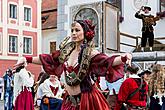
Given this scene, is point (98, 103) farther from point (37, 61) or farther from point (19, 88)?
point (19, 88)

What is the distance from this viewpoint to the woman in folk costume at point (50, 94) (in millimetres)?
8586

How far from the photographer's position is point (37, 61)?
4.42m

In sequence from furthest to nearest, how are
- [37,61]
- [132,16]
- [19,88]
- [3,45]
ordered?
1. [3,45]
2. [132,16]
3. [19,88]
4. [37,61]

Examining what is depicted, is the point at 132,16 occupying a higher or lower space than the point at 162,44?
higher

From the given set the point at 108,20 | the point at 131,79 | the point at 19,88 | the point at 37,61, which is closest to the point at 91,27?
the point at 37,61

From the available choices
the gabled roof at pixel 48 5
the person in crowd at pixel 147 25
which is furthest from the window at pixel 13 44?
the person in crowd at pixel 147 25

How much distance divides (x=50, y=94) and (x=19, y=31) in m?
23.8

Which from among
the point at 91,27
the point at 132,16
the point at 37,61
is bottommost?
the point at 37,61

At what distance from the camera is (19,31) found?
3197 centimetres

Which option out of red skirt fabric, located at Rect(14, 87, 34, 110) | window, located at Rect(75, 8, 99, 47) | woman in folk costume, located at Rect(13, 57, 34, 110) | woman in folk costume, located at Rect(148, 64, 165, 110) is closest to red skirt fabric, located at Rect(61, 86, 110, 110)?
woman in folk costume, located at Rect(148, 64, 165, 110)

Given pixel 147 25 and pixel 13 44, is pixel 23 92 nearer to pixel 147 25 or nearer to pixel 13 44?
pixel 147 25

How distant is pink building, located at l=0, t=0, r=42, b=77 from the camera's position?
1204 inches

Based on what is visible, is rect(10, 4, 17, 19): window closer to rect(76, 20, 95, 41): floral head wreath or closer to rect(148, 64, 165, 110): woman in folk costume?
rect(148, 64, 165, 110): woman in folk costume

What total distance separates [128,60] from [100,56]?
0.48 metres
